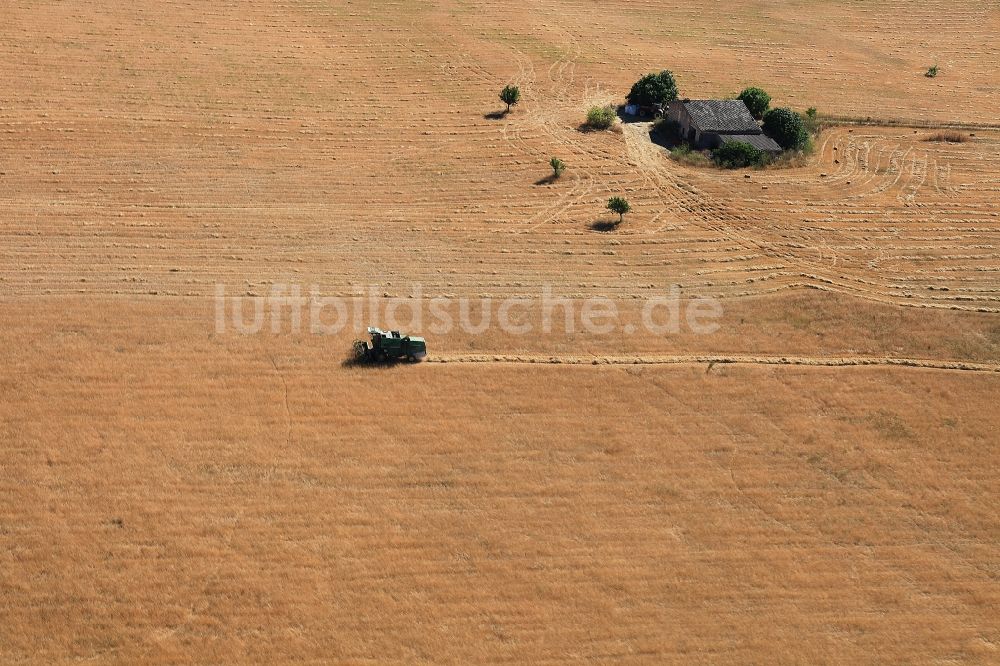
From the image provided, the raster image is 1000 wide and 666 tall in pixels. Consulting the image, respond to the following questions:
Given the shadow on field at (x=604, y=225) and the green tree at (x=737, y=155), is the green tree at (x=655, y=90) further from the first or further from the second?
the shadow on field at (x=604, y=225)

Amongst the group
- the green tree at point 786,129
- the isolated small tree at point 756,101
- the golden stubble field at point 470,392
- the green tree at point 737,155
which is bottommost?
the golden stubble field at point 470,392

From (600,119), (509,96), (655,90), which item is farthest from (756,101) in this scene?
(509,96)

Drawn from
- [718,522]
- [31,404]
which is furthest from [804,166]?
[31,404]

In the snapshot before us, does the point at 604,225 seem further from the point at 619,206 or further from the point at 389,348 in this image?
the point at 389,348

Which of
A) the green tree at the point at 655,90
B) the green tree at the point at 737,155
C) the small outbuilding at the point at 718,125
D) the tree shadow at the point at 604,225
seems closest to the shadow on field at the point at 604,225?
the tree shadow at the point at 604,225

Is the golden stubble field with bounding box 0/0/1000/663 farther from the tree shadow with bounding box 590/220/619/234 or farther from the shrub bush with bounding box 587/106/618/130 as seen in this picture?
the shrub bush with bounding box 587/106/618/130

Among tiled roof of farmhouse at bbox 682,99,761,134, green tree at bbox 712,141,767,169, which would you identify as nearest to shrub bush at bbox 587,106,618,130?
tiled roof of farmhouse at bbox 682,99,761,134

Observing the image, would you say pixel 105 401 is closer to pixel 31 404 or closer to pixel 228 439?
pixel 31 404
